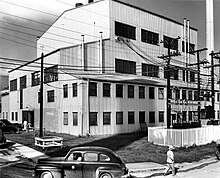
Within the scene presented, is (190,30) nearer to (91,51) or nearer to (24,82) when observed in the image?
(91,51)

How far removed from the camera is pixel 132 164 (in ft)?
56.6

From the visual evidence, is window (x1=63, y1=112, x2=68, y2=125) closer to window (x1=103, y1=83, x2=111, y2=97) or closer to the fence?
window (x1=103, y1=83, x2=111, y2=97)

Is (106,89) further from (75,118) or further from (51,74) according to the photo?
(51,74)

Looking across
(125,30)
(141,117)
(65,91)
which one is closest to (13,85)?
(65,91)

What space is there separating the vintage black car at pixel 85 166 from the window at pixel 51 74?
82.0 ft

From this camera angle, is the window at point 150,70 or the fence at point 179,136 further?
the window at point 150,70

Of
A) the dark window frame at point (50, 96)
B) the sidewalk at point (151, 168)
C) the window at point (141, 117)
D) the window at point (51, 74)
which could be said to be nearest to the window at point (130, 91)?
the window at point (141, 117)

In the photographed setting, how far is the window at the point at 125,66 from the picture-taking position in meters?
40.0

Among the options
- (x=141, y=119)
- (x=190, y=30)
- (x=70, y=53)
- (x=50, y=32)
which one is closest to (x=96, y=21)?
(x=70, y=53)

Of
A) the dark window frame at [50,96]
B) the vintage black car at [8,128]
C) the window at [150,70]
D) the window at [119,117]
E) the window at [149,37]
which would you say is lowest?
the vintage black car at [8,128]

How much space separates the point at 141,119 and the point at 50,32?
22.5 m

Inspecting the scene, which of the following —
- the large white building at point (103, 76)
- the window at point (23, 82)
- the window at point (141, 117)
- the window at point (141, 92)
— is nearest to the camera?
the large white building at point (103, 76)

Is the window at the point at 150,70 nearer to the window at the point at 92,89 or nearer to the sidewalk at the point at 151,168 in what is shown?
the window at the point at 92,89

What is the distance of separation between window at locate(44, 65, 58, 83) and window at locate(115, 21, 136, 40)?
10328 millimetres
